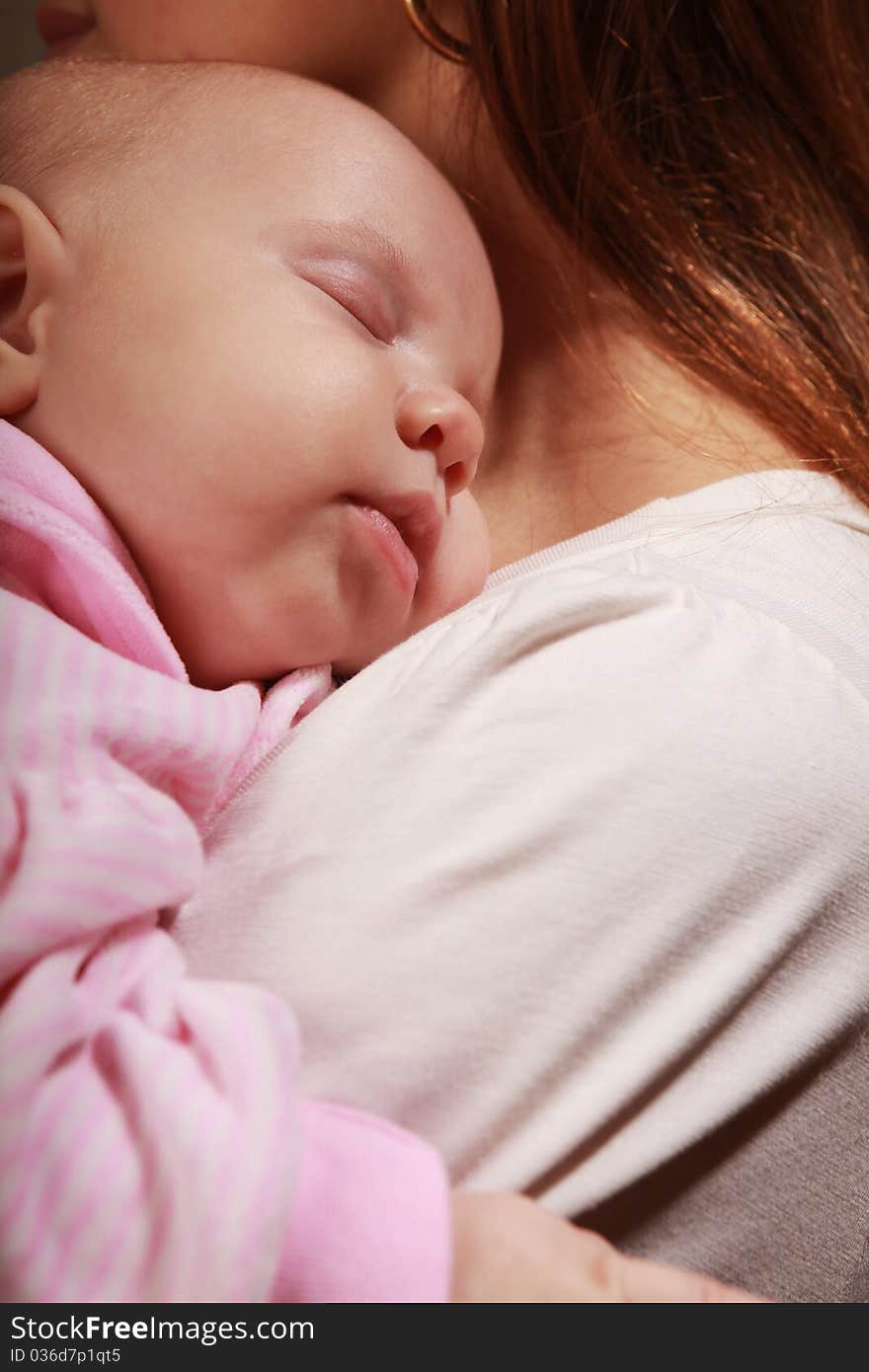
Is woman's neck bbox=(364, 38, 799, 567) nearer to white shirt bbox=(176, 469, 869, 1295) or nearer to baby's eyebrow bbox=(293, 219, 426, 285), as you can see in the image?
baby's eyebrow bbox=(293, 219, 426, 285)

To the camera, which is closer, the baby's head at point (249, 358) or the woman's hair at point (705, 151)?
the baby's head at point (249, 358)

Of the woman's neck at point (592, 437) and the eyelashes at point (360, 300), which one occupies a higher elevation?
the eyelashes at point (360, 300)

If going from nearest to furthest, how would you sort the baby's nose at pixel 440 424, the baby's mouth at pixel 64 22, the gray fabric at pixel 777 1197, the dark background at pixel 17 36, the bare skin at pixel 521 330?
the gray fabric at pixel 777 1197, the baby's nose at pixel 440 424, the bare skin at pixel 521 330, the baby's mouth at pixel 64 22, the dark background at pixel 17 36

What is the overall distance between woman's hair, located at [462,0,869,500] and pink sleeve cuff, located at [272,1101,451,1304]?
0.59m

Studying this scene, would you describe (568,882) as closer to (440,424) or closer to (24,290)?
(440,424)

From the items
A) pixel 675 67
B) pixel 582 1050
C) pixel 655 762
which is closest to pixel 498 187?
pixel 675 67

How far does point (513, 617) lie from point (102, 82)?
52 centimetres

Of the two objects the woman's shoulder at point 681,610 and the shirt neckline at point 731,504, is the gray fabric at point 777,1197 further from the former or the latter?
the shirt neckline at point 731,504

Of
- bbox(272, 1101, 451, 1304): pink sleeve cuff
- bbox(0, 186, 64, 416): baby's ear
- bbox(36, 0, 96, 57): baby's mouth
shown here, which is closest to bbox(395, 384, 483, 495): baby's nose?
bbox(0, 186, 64, 416): baby's ear

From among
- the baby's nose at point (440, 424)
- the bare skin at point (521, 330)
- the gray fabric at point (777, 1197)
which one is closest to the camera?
the gray fabric at point (777, 1197)

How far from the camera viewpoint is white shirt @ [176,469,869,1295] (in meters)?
0.58

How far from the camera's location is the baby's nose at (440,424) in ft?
2.48

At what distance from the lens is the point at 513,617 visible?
658 mm

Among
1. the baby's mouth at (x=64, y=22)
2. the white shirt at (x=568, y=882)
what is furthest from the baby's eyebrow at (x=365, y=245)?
the baby's mouth at (x=64, y=22)
